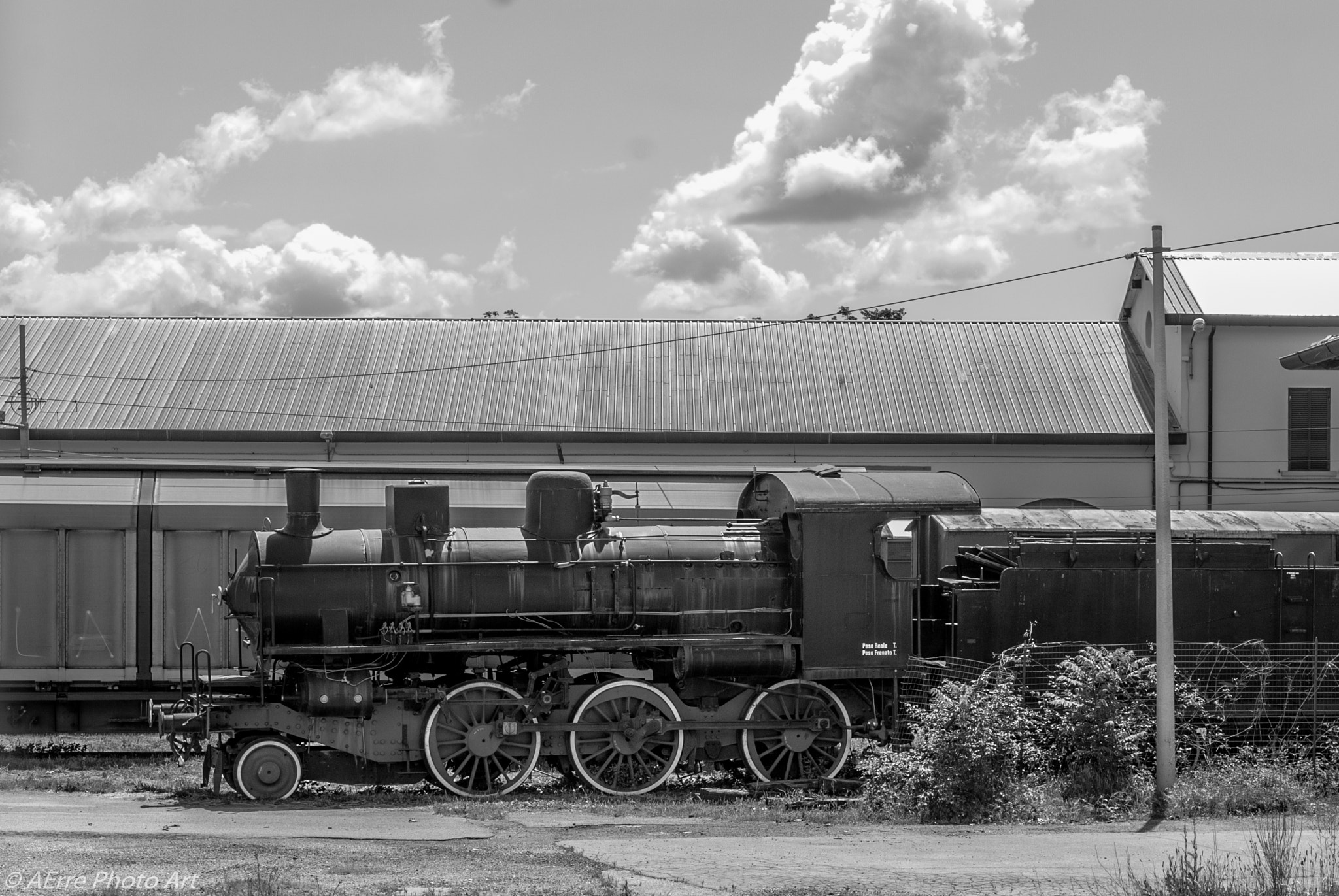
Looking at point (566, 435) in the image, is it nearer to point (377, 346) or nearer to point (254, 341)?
point (377, 346)

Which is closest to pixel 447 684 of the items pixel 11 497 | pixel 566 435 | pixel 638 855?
pixel 638 855

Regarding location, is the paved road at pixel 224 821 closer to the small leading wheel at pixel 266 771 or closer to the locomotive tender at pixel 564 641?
the small leading wheel at pixel 266 771

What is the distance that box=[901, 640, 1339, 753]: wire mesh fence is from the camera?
43.4 feet

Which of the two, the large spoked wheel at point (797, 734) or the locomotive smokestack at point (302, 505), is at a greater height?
the locomotive smokestack at point (302, 505)

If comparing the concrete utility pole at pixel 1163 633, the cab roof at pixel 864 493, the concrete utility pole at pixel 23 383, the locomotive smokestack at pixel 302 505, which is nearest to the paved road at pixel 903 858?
the concrete utility pole at pixel 1163 633

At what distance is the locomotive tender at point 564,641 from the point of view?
487 inches

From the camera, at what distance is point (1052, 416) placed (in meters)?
31.6

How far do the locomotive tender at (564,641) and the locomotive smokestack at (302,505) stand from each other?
0.8 inches

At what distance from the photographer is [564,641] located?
12.6 meters

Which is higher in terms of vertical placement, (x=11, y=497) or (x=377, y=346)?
(x=377, y=346)

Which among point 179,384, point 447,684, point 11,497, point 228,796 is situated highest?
point 179,384

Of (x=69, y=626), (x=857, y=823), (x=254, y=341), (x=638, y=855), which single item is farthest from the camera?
(x=254, y=341)

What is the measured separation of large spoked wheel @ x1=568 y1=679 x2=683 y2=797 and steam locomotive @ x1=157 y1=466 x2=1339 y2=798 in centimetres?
2

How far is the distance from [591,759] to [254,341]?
973 inches
